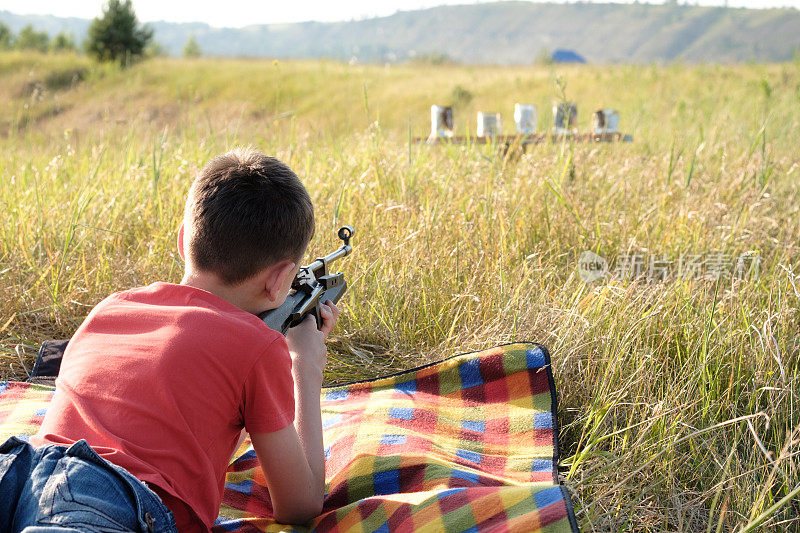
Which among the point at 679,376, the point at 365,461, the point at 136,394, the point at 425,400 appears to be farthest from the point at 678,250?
the point at 136,394

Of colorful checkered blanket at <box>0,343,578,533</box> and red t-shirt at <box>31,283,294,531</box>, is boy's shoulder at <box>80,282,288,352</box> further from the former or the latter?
colorful checkered blanket at <box>0,343,578,533</box>

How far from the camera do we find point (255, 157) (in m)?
1.61

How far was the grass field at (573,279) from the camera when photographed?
190 centimetres

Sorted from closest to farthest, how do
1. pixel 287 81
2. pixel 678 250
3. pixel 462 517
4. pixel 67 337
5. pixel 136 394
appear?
pixel 136 394 → pixel 462 517 → pixel 67 337 → pixel 678 250 → pixel 287 81

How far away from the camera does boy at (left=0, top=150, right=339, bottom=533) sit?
1196mm

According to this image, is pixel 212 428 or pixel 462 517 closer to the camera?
pixel 212 428

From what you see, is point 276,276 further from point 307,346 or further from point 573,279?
point 573,279

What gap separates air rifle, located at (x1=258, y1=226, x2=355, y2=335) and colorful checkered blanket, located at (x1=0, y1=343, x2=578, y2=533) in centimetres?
44

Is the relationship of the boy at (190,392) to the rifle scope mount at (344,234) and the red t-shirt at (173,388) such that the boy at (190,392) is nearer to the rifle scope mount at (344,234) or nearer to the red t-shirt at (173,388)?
the red t-shirt at (173,388)

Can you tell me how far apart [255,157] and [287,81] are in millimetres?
17832

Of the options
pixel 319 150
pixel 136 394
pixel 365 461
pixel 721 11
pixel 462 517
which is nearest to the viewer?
pixel 136 394

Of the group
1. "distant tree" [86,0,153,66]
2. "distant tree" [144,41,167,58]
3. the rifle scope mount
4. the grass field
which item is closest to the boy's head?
the rifle scope mount

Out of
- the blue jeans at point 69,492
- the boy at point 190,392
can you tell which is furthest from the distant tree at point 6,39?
the blue jeans at point 69,492

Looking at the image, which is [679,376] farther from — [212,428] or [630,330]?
[212,428]
